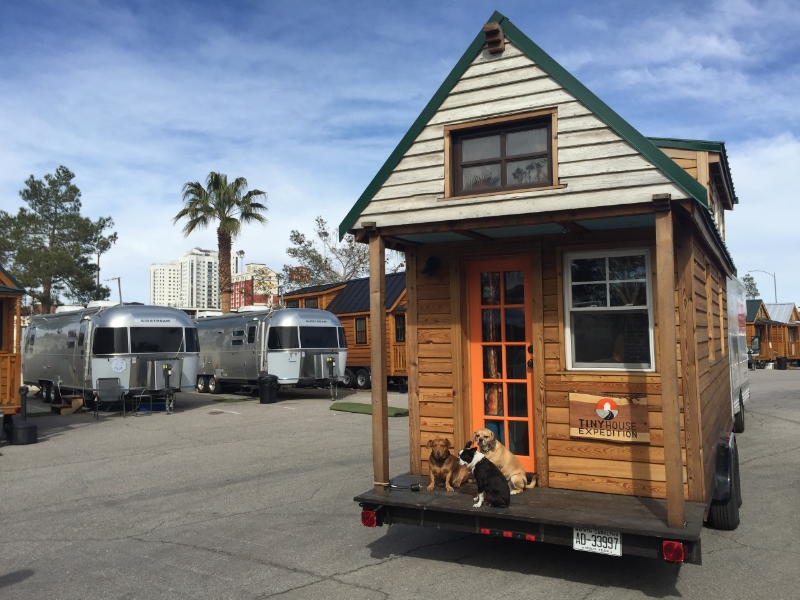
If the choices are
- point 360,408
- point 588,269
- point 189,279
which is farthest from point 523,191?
point 189,279

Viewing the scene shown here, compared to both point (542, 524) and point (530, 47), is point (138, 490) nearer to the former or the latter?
point (542, 524)

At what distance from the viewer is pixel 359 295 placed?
28.2 metres

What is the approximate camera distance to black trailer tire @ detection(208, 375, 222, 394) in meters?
25.1

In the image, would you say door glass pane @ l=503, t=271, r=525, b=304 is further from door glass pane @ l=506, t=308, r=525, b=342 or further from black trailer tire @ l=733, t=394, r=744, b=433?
black trailer tire @ l=733, t=394, r=744, b=433

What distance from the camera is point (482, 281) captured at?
7188 mm

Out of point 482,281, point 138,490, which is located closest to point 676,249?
point 482,281

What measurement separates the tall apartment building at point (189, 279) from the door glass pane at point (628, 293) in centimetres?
10141

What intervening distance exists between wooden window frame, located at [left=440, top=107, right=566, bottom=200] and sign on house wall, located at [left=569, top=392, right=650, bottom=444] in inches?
75.9

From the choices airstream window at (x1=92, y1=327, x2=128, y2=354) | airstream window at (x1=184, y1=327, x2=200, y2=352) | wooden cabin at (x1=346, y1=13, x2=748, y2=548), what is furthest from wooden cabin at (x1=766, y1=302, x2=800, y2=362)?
wooden cabin at (x1=346, y1=13, x2=748, y2=548)

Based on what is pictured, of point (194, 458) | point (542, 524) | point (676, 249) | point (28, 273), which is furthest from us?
point (28, 273)

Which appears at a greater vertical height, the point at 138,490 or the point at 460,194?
the point at 460,194

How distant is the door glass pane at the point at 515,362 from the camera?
272 inches

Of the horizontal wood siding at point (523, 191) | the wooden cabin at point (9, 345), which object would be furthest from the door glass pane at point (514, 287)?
the wooden cabin at point (9, 345)

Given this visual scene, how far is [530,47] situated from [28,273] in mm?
40077
